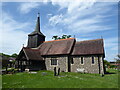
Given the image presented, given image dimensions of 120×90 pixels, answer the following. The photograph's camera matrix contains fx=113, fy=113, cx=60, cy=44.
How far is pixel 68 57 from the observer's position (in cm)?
2702

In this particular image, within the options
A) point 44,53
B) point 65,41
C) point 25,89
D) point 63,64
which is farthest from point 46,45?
point 25,89

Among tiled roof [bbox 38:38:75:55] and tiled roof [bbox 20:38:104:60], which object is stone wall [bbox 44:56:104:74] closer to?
tiled roof [bbox 20:38:104:60]

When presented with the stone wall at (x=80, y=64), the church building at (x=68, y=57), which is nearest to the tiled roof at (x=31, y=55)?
the church building at (x=68, y=57)

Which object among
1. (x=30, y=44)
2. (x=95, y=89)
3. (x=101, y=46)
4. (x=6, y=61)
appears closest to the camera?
(x=95, y=89)

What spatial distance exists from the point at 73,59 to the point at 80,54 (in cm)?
224

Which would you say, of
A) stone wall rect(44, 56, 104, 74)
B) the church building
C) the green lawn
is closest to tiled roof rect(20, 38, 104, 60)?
the church building

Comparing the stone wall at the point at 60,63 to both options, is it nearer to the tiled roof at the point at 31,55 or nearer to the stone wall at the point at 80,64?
the stone wall at the point at 80,64

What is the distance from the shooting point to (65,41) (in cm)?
3098

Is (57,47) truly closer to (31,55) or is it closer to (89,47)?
(31,55)

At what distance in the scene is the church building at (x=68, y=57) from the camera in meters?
24.3

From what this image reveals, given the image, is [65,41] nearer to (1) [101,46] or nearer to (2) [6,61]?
(1) [101,46]

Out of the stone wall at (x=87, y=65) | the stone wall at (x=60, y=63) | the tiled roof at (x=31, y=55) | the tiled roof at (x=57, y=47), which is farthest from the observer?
the tiled roof at (x=57, y=47)

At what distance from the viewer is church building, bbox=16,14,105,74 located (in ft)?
79.8

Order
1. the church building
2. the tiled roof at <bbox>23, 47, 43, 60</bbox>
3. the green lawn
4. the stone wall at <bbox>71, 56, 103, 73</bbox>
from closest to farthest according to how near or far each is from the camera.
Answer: the green lawn, the stone wall at <bbox>71, 56, 103, 73</bbox>, the church building, the tiled roof at <bbox>23, 47, 43, 60</bbox>
